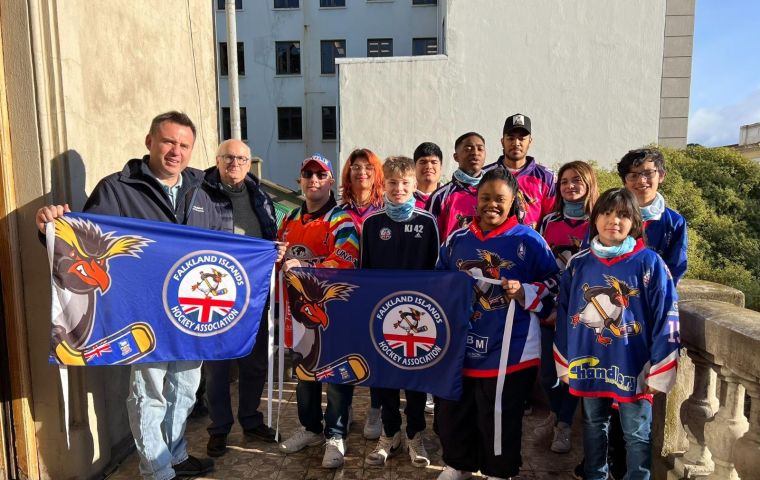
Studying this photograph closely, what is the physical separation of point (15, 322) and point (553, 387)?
3816 mm

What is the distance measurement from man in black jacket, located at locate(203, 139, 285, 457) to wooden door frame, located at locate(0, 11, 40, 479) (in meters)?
1.14

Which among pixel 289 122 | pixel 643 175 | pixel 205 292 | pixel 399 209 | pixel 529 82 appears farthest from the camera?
pixel 289 122

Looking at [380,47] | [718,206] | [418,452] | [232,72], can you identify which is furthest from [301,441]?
[380,47]

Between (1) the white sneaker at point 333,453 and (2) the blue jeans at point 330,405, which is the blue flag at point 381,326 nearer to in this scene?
(2) the blue jeans at point 330,405

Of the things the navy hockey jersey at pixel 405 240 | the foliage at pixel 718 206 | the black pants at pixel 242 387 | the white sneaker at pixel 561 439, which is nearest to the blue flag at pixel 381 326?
the navy hockey jersey at pixel 405 240

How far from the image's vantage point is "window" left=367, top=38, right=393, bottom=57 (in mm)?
31172

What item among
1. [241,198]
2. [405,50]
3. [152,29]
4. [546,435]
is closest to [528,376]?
[546,435]

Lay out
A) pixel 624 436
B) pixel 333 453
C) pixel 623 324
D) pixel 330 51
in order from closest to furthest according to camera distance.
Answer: pixel 623 324 < pixel 624 436 < pixel 333 453 < pixel 330 51

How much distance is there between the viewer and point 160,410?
11.2 ft

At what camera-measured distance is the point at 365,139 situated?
73.3 ft

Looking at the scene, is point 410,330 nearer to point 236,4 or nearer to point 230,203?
point 230,203

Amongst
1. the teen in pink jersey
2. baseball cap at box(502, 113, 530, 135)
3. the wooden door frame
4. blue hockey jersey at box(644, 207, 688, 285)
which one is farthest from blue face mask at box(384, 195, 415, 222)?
the wooden door frame

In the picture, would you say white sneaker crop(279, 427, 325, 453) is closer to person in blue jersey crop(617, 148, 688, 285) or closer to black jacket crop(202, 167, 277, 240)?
black jacket crop(202, 167, 277, 240)

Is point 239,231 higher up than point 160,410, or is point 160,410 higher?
point 239,231
